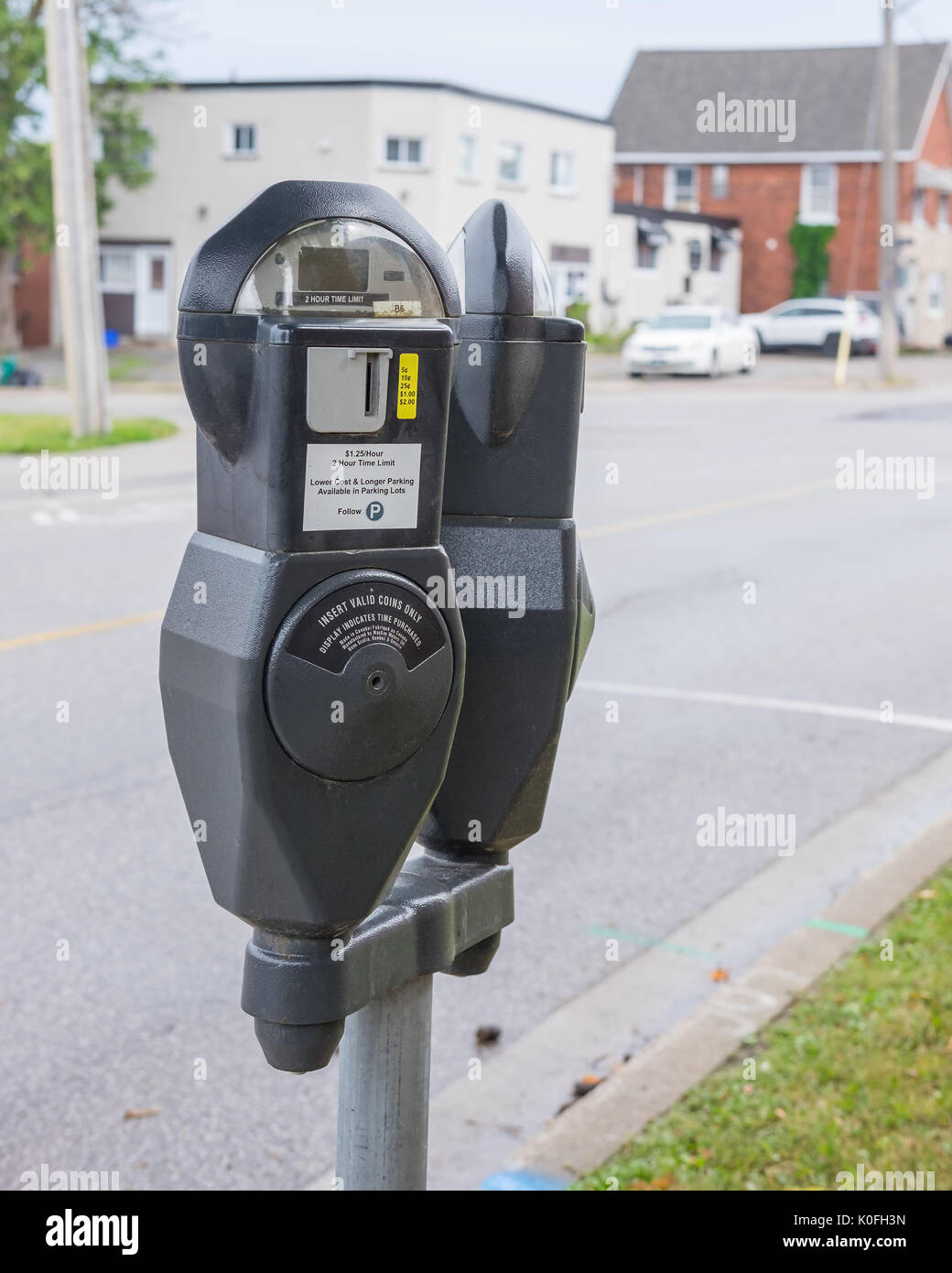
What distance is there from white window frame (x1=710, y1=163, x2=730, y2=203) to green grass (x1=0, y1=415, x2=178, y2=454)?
3060 centimetres

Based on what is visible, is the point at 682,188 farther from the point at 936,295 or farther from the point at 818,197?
the point at 936,295

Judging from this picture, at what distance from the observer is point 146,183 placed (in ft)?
104

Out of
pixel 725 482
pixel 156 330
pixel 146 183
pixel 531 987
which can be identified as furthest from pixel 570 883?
pixel 156 330

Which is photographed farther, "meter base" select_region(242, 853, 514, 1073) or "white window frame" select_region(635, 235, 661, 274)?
"white window frame" select_region(635, 235, 661, 274)

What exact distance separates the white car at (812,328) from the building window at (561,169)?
16.7 feet

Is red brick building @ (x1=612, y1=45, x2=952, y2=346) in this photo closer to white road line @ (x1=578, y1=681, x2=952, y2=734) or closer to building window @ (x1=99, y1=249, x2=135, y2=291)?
building window @ (x1=99, y1=249, x2=135, y2=291)

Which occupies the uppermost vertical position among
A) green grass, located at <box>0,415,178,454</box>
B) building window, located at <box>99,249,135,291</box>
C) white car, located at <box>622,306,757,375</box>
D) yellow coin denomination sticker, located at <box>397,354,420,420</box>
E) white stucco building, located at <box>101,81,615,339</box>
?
white stucco building, located at <box>101,81,615,339</box>

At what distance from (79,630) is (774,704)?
10.1 feet

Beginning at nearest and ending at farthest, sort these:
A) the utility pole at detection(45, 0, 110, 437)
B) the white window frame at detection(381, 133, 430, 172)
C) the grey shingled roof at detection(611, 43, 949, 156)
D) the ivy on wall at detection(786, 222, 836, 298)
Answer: the utility pole at detection(45, 0, 110, 437) < the white window frame at detection(381, 133, 430, 172) < the grey shingled roof at detection(611, 43, 949, 156) < the ivy on wall at detection(786, 222, 836, 298)

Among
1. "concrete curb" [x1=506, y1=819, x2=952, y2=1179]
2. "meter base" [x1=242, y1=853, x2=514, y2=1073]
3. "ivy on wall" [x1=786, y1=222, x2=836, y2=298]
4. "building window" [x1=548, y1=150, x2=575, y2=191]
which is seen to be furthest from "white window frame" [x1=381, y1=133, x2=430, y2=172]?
"meter base" [x1=242, y1=853, x2=514, y2=1073]

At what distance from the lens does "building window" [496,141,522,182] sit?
3372 cm

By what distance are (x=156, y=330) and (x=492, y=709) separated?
34.5 meters

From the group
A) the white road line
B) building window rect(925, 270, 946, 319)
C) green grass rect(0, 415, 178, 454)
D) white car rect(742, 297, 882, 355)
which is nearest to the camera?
the white road line

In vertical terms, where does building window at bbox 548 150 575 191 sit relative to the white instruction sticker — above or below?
above
